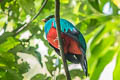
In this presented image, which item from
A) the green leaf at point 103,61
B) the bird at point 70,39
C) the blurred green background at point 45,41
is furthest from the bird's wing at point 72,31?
the green leaf at point 103,61

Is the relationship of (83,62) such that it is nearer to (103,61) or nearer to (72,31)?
(72,31)

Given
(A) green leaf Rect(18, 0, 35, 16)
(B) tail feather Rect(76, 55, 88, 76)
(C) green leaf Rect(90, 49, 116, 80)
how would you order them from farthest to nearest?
(C) green leaf Rect(90, 49, 116, 80) → (A) green leaf Rect(18, 0, 35, 16) → (B) tail feather Rect(76, 55, 88, 76)

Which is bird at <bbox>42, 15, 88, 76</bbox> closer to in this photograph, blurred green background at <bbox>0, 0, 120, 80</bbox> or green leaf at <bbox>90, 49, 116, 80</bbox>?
blurred green background at <bbox>0, 0, 120, 80</bbox>

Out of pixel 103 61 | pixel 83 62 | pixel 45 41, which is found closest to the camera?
pixel 83 62

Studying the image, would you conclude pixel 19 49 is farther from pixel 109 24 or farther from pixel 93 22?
pixel 109 24

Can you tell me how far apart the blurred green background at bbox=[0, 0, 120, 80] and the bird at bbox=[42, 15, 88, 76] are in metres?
0.12

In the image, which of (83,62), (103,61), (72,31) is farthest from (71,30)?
(103,61)

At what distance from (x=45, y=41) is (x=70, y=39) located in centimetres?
26

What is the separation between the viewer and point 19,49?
112 centimetres

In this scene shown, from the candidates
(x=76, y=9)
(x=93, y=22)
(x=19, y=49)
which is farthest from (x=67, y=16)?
(x=19, y=49)

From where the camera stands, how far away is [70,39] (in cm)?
95

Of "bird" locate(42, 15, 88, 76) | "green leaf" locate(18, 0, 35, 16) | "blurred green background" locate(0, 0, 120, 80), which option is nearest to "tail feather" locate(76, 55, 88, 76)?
"bird" locate(42, 15, 88, 76)

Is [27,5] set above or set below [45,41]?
above

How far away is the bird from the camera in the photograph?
86cm
